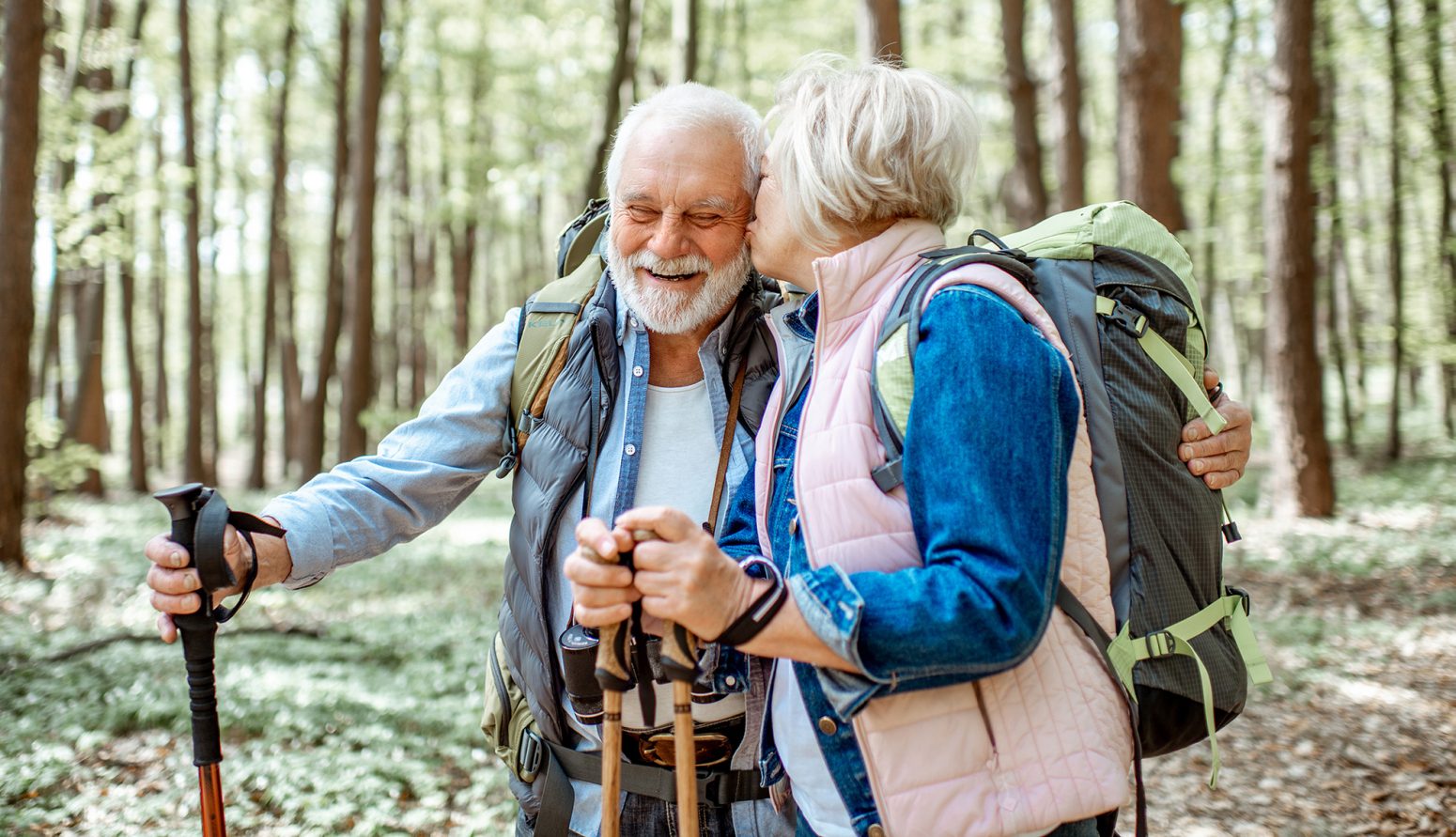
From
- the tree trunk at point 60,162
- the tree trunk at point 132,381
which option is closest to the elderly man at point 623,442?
the tree trunk at point 60,162

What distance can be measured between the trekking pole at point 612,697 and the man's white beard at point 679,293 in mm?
934

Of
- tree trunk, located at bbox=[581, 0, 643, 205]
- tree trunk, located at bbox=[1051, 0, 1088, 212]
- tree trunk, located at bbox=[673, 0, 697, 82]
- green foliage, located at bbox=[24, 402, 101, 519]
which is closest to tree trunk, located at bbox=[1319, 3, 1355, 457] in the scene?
tree trunk, located at bbox=[1051, 0, 1088, 212]

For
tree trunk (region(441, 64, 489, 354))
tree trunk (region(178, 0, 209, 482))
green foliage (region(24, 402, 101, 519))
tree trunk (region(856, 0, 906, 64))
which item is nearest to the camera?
tree trunk (region(856, 0, 906, 64))

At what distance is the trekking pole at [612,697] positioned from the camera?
1756mm

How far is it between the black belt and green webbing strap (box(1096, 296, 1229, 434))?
1287 millimetres

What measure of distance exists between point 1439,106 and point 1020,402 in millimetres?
14517

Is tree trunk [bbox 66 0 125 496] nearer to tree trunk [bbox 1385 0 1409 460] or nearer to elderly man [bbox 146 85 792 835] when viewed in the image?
elderly man [bbox 146 85 792 835]

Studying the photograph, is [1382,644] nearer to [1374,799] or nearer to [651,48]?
[1374,799]

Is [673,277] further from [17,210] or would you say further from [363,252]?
[363,252]

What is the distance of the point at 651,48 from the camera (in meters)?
20.2

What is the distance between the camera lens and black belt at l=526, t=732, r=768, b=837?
234 centimetres

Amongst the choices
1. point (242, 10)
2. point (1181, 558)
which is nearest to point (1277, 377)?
point (1181, 558)

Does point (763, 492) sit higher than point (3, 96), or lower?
lower

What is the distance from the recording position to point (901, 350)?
1.64 m
